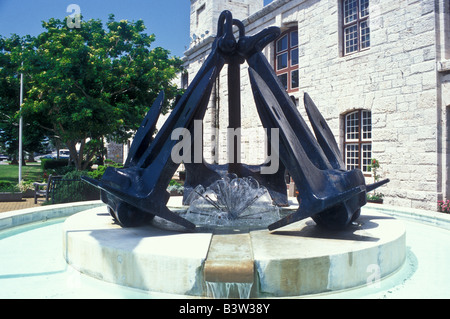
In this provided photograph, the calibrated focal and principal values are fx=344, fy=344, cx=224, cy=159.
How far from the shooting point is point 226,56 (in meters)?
5.18

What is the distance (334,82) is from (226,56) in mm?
8181

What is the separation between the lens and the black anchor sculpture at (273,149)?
3.75 meters

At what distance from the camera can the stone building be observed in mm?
9312

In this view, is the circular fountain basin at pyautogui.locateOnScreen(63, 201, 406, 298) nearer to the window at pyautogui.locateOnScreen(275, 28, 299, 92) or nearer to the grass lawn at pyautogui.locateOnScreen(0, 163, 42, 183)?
the window at pyautogui.locateOnScreen(275, 28, 299, 92)

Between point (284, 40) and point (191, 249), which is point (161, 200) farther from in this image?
point (284, 40)

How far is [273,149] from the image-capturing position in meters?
4.06

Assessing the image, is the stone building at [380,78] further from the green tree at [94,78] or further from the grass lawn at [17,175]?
the grass lawn at [17,175]

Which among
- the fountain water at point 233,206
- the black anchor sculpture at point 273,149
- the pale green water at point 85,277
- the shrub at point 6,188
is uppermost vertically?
the black anchor sculpture at point 273,149

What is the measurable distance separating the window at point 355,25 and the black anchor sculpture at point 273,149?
7.87m

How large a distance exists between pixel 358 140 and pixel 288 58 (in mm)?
5187

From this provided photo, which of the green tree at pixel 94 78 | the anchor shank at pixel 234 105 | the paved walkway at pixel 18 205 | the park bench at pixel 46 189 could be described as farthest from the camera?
the green tree at pixel 94 78

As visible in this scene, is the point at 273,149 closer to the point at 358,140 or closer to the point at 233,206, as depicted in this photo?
the point at 233,206

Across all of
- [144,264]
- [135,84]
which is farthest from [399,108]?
[135,84]

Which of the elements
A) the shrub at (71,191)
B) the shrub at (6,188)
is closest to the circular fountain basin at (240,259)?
the shrub at (71,191)
